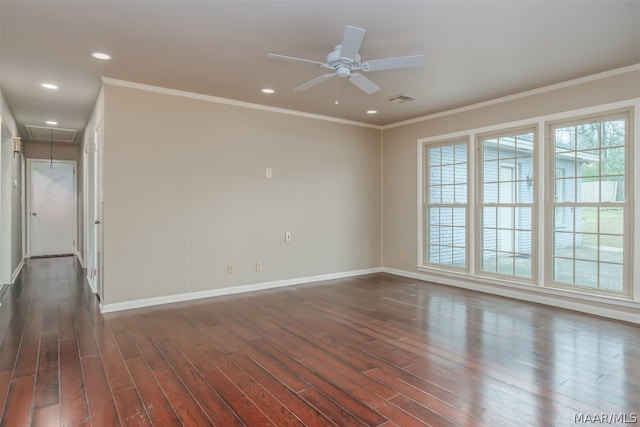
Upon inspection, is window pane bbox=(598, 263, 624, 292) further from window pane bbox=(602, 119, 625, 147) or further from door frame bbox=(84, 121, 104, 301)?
door frame bbox=(84, 121, 104, 301)

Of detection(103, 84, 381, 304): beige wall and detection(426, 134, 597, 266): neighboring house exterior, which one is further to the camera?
detection(426, 134, 597, 266): neighboring house exterior

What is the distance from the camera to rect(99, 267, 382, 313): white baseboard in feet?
13.9

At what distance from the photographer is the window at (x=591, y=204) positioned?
4.01 meters

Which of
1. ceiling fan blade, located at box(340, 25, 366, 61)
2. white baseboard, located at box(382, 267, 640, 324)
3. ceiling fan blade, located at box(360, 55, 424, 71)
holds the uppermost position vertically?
ceiling fan blade, located at box(340, 25, 366, 61)

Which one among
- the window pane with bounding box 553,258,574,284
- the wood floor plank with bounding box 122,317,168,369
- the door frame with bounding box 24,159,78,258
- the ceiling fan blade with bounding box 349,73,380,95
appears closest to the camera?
the wood floor plank with bounding box 122,317,168,369

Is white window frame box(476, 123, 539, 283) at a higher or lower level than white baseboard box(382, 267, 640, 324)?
higher

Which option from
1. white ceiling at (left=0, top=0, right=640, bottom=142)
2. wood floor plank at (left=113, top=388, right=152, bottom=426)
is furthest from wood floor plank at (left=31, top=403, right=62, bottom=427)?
white ceiling at (left=0, top=0, right=640, bottom=142)

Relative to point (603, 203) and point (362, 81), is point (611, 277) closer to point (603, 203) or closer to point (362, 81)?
point (603, 203)

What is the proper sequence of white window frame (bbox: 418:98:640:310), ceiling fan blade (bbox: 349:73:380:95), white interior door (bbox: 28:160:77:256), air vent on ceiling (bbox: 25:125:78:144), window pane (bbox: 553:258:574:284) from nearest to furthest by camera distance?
ceiling fan blade (bbox: 349:73:380:95) → white window frame (bbox: 418:98:640:310) → window pane (bbox: 553:258:574:284) → air vent on ceiling (bbox: 25:125:78:144) → white interior door (bbox: 28:160:77:256)

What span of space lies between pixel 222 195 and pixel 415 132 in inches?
130

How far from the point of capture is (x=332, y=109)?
5543 millimetres

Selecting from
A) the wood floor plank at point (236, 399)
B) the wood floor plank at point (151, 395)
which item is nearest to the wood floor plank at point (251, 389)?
the wood floor plank at point (236, 399)

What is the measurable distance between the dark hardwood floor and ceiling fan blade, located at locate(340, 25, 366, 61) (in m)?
2.35

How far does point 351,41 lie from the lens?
2.61 m
